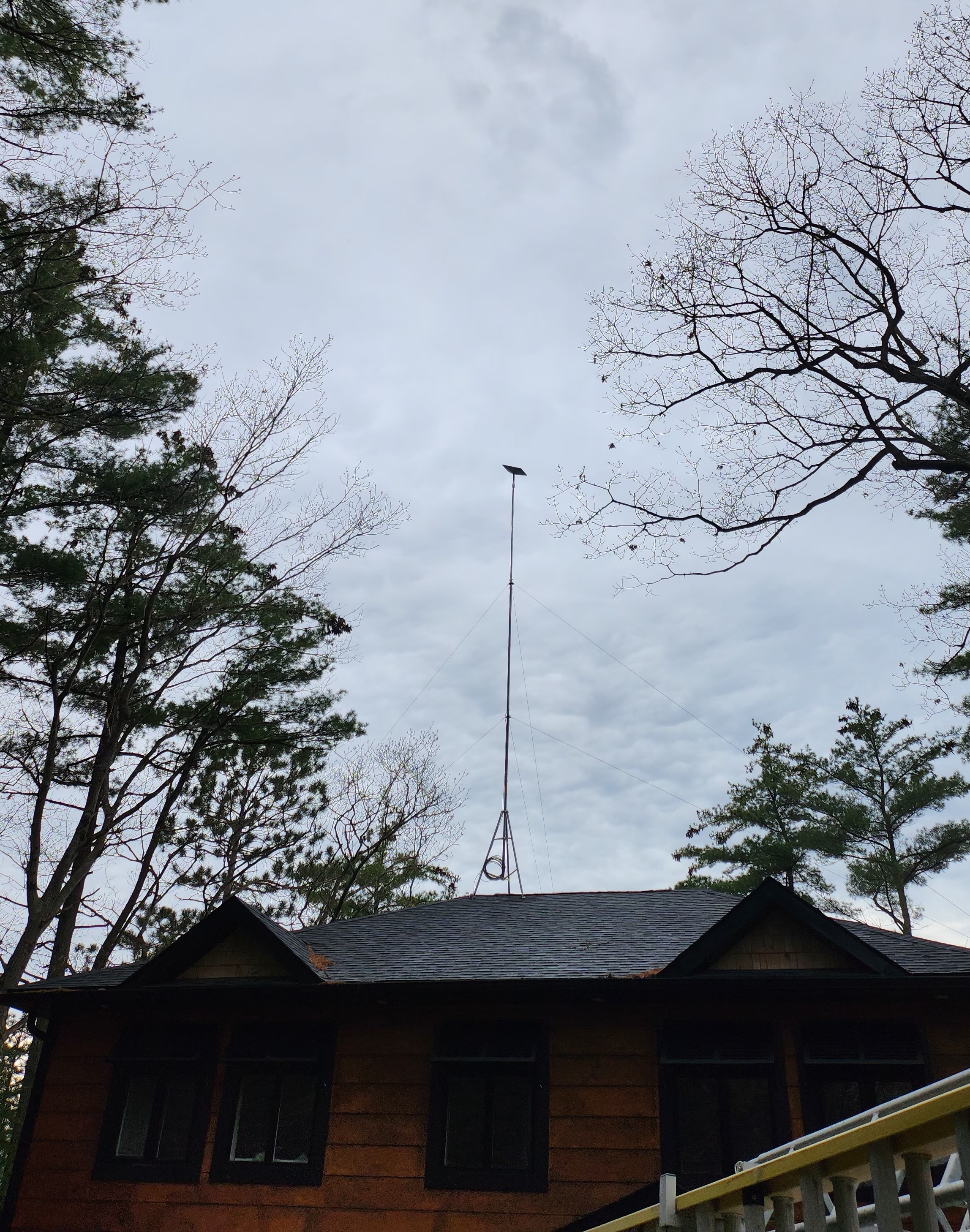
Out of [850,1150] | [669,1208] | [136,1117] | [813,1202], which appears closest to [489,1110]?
[136,1117]

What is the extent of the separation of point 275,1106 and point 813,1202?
9.34 metres

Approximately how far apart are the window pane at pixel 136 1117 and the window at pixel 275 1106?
0.99m

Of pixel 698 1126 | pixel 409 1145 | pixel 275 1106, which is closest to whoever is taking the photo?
pixel 698 1126

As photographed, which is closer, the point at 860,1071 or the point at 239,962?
the point at 860,1071

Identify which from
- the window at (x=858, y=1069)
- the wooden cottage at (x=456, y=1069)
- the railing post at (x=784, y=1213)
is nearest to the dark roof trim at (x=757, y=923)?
the wooden cottage at (x=456, y=1069)

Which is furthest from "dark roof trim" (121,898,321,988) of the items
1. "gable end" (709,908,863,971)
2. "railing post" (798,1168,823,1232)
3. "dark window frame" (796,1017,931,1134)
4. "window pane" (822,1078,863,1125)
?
"railing post" (798,1168,823,1232)

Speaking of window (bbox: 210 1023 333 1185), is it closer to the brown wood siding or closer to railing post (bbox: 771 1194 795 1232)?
the brown wood siding

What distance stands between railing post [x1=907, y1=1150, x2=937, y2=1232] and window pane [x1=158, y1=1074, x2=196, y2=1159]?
10.2 metres

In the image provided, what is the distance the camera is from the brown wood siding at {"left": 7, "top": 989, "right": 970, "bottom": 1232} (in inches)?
349

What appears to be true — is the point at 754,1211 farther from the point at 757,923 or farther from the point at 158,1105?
the point at 158,1105

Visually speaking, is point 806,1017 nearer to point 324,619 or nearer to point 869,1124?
point 869,1124

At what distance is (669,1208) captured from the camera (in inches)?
108

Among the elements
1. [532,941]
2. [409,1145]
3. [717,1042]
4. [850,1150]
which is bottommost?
[850,1150]

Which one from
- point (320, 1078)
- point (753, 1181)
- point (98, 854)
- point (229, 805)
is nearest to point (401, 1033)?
point (320, 1078)
